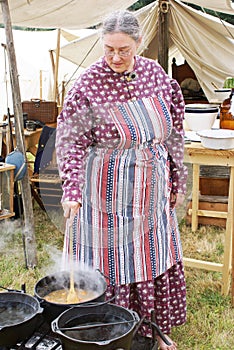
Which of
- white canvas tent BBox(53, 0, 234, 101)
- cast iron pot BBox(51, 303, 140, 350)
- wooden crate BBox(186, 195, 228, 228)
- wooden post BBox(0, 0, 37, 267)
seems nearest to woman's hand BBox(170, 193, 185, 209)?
cast iron pot BBox(51, 303, 140, 350)

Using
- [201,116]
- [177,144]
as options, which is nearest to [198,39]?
[201,116]

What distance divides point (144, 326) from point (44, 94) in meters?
7.61

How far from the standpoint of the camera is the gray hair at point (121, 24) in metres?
1.61

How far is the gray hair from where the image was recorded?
1610 millimetres

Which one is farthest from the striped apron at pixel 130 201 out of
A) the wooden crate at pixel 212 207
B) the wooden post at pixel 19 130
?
the wooden crate at pixel 212 207

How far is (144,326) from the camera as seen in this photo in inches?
76.4

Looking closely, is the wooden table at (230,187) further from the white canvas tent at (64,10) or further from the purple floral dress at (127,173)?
the white canvas tent at (64,10)

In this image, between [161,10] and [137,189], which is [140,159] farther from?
[161,10]

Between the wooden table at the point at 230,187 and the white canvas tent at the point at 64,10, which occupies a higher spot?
the white canvas tent at the point at 64,10

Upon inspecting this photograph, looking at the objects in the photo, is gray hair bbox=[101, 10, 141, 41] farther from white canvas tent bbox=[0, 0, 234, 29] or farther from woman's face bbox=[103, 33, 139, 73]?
white canvas tent bbox=[0, 0, 234, 29]

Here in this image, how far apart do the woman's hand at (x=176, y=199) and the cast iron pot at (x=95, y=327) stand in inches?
27.5

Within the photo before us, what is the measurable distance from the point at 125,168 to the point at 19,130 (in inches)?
55.5

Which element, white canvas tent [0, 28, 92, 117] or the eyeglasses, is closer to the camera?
the eyeglasses

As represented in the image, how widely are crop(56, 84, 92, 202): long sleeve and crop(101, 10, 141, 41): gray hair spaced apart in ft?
0.81
